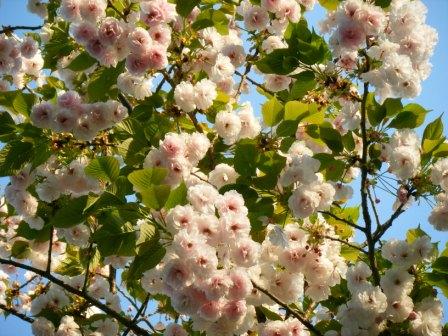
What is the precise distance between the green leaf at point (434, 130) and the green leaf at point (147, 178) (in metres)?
1.76

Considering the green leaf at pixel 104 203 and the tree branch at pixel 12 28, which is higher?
the tree branch at pixel 12 28

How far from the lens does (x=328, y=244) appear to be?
3.30m

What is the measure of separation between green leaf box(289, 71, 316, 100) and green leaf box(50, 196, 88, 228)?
1.50 metres

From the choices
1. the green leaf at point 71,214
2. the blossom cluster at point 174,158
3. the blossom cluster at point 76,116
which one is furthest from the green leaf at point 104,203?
the blossom cluster at point 76,116

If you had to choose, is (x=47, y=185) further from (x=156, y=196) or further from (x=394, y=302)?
(x=394, y=302)

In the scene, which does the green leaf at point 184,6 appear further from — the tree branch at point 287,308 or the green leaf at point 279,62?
the tree branch at point 287,308

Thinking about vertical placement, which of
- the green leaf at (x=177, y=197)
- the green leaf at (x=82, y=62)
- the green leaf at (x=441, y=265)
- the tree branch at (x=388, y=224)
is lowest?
the green leaf at (x=441, y=265)

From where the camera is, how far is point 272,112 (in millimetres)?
3035

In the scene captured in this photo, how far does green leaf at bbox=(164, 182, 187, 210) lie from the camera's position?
2426mm

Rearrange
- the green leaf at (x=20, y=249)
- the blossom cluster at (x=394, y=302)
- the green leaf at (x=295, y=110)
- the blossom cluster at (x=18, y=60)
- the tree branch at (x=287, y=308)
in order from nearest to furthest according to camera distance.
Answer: the tree branch at (x=287, y=308) → the blossom cluster at (x=394, y=302) → the green leaf at (x=295, y=110) → the green leaf at (x=20, y=249) → the blossom cluster at (x=18, y=60)

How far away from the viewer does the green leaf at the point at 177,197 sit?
2.43 meters

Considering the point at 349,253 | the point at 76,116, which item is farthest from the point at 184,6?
the point at 349,253

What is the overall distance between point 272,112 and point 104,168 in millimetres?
1072

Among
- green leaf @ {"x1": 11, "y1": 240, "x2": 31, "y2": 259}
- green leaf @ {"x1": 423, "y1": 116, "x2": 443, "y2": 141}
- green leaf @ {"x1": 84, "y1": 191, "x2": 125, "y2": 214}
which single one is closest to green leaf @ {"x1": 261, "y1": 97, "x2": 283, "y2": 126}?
green leaf @ {"x1": 423, "y1": 116, "x2": 443, "y2": 141}
